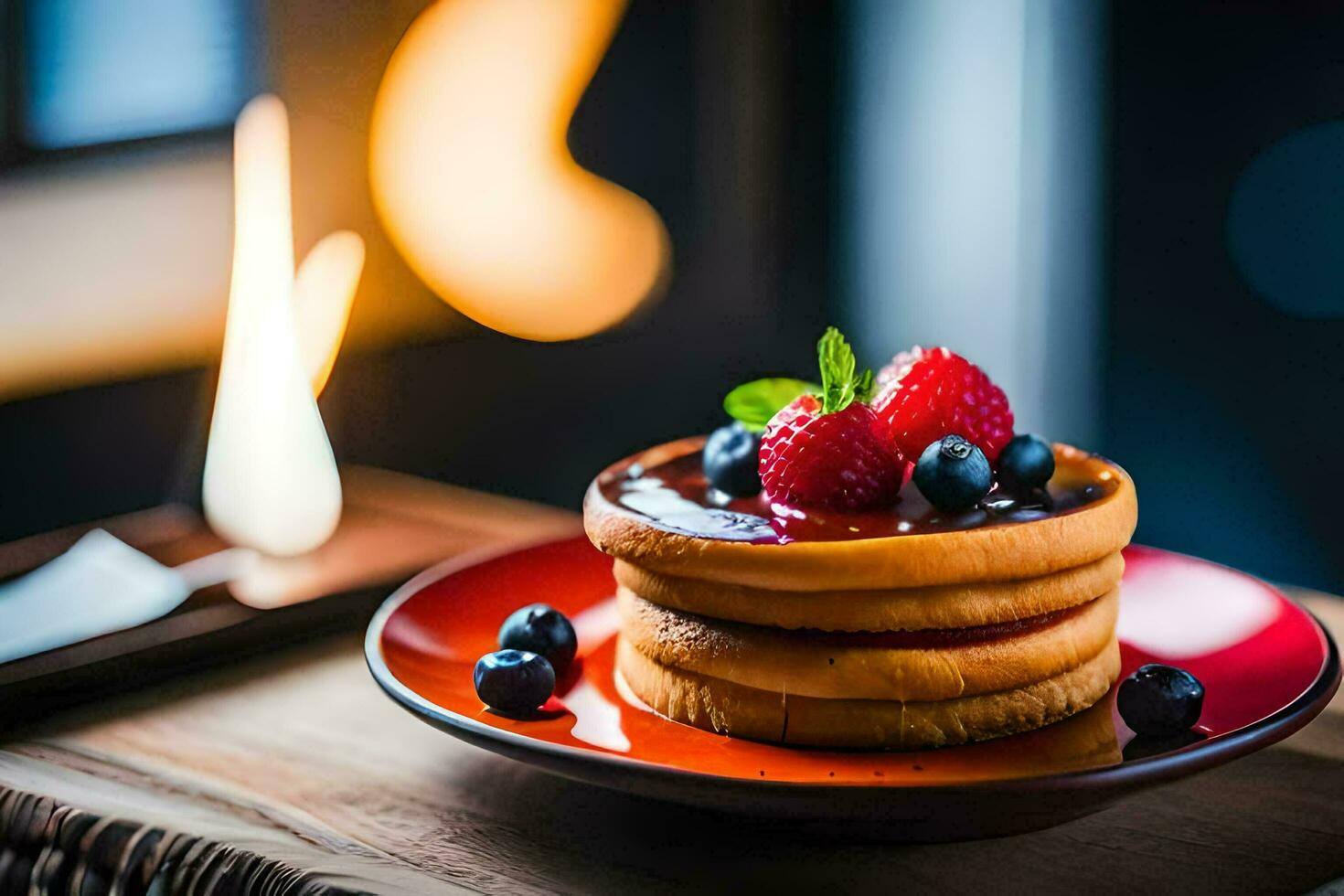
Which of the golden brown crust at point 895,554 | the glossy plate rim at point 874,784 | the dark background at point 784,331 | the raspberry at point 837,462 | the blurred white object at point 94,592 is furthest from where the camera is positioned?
the dark background at point 784,331

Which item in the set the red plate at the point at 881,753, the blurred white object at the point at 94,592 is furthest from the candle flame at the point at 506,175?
the red plate at the point at 881,753

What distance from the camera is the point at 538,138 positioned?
7.13 feet

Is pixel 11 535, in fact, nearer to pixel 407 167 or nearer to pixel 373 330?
pixel 373 330

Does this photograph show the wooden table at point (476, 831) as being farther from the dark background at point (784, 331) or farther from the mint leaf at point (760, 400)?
the dark background at point (784, 331)

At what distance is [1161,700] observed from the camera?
3.08 feet

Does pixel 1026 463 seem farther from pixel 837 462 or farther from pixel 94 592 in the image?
pixel 94 592

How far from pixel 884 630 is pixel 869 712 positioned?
2.4 inches

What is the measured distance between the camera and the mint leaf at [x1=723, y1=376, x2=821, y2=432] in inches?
47.9

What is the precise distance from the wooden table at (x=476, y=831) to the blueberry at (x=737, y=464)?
290 millimetres

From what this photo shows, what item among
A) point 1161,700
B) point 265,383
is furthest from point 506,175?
point 1161,700

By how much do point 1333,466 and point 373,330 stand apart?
1462 mm

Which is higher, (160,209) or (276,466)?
(160,209)

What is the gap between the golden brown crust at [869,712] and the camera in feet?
3.13

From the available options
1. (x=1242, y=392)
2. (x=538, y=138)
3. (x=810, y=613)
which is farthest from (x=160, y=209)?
(x=1242, y=392)
